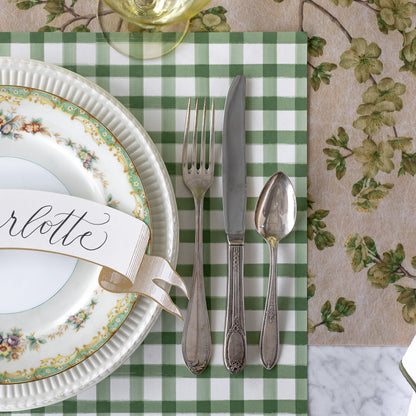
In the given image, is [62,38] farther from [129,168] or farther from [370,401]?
[370,401]

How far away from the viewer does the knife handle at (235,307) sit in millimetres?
532

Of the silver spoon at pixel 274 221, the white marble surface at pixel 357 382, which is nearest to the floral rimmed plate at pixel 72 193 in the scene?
the silver spoon at pixel 274 221

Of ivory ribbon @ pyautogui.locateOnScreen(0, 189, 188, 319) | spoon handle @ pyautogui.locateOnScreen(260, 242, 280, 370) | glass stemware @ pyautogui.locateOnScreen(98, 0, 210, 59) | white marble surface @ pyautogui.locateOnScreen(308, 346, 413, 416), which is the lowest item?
white marble surface @ pyautogui.locateOnScreen(308, 346, 413, 416)

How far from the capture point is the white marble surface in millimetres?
561

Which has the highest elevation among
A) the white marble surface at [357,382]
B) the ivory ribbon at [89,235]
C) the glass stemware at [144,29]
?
the glass stemware at [144,29]

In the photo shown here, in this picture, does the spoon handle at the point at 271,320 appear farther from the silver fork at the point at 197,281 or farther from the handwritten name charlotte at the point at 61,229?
the handwritten name charlotte at the point at 61,229

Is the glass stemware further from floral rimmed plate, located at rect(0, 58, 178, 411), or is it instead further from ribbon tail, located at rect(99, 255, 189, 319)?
ribbon tail, located at rect(99, 255, 189, 319)

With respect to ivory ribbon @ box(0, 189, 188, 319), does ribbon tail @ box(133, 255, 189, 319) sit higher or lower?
lower

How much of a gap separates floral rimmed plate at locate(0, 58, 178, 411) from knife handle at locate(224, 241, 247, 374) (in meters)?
0.07

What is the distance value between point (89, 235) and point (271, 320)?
0.71 feet

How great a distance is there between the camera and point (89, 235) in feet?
1.63

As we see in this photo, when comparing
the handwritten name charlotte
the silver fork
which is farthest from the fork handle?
the handwritten name charlotte

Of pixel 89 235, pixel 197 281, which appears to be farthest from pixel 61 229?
pixel 197 281

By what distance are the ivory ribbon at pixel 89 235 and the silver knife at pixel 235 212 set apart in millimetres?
66
